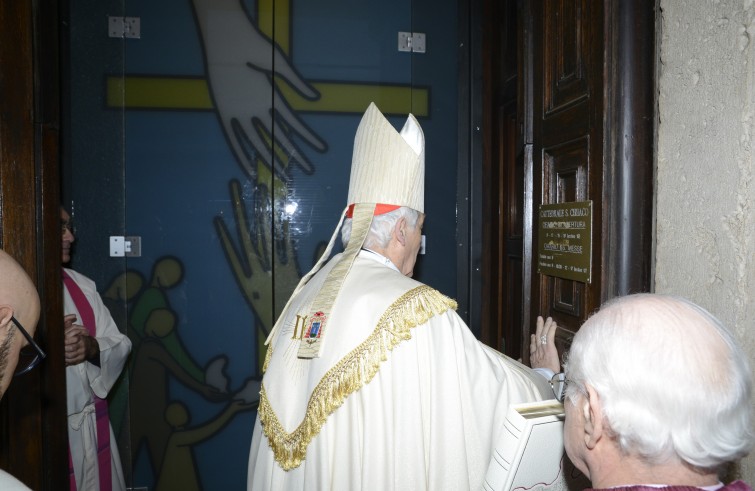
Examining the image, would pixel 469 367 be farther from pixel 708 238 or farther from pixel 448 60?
pixel 448 60

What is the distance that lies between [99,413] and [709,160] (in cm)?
285

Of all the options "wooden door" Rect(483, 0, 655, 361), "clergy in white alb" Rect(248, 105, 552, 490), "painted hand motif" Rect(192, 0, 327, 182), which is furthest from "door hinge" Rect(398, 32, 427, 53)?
"clergy in white alb" Rect(248, 105, 552, 490)

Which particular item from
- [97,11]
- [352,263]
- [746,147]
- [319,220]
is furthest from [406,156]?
[97,11]

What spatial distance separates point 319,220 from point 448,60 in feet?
4.11

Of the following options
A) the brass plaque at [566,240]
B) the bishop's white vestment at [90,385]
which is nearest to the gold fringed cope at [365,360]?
the brass plaque at [566,240]

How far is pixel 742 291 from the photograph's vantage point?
1150 millimetres

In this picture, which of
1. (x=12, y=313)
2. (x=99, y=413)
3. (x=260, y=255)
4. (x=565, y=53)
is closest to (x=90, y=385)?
(x=99, y=413)

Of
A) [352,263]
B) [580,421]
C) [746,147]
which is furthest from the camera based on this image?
[352,263]

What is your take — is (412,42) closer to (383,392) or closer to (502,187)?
(502,187)

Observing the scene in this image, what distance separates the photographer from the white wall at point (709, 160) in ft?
3.74

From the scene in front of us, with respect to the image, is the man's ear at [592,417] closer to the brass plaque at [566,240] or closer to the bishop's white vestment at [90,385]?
the brass plaque at [566,240]

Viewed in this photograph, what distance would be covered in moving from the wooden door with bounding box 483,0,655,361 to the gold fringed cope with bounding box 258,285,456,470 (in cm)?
46

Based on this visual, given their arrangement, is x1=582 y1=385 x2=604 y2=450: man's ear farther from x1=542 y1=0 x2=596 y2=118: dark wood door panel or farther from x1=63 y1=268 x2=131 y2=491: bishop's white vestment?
x1=63 y1=268 x2=131 y2=491: bishop's white vestment

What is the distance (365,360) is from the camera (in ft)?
5.10
